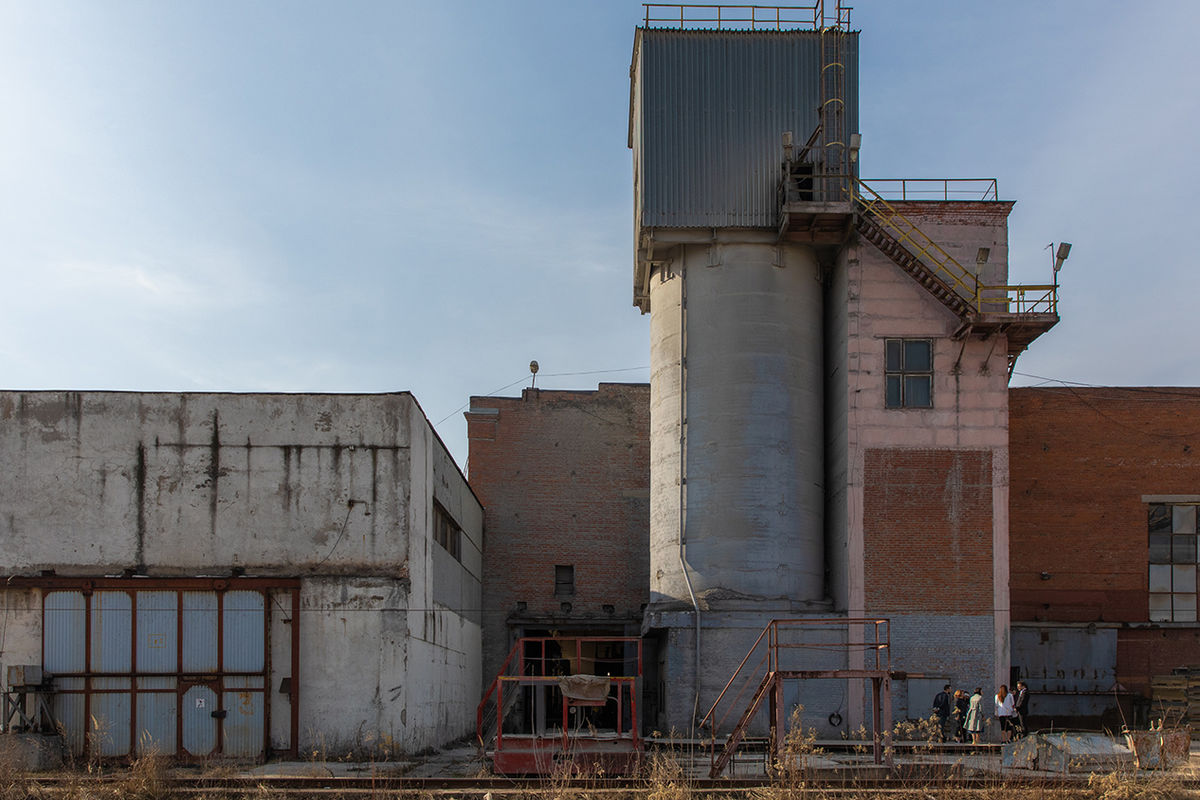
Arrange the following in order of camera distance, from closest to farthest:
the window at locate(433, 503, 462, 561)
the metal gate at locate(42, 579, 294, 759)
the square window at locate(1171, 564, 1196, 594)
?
1. the metal gate at locate(42, 579, 294, 759)
2. the window at locate(433, 503, 462, 561)
3. the square window at locate(1171, 564, 1196, 594)

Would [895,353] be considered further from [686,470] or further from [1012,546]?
[1012,546]

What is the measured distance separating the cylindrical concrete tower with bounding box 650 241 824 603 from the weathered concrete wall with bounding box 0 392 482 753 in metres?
8.04

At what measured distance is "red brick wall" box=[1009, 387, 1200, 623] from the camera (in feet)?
104

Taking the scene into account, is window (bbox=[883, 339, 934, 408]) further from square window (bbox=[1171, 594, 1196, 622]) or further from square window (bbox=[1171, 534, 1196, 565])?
square window (bbox=[1171, 594, 1196, 622])

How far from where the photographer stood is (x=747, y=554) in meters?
27.0

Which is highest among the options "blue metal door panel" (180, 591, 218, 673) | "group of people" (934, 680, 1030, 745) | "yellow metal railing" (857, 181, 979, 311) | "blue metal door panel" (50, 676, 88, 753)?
"yellow metal railing" (857, 181, 979, 311)

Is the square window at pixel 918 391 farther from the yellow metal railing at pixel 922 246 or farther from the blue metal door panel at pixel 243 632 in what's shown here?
the blue metal door panel at pixel 243 632

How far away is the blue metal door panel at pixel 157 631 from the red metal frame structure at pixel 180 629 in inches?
2.9

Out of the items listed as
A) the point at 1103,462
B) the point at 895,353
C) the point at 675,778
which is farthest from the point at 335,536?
the point at 1103,462

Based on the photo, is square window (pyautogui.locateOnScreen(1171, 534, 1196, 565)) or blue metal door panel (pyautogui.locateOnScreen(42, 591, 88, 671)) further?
square window (pyautogui.locateOnScreen(1171, 534, 1196, 565))

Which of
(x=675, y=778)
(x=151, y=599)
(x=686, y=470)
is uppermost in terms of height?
(x=686, y=470)

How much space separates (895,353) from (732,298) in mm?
4072

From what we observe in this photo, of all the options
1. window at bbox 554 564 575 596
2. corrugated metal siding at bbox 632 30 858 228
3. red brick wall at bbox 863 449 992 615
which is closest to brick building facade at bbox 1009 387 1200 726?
red brick wall at bbox 863 449 992 615

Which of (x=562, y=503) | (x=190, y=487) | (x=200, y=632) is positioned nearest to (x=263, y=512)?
(x=190, y=487)
